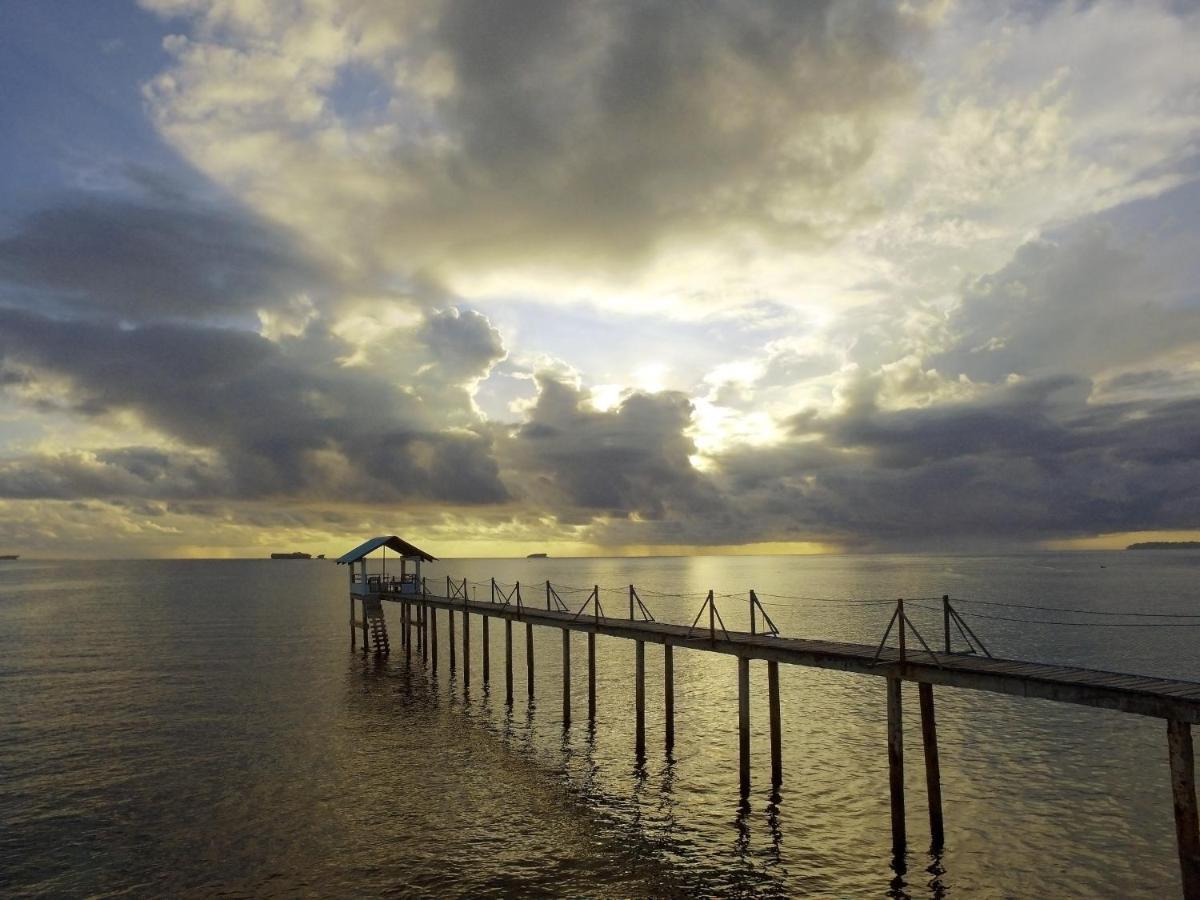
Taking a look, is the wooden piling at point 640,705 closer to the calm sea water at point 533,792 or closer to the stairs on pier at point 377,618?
the calm sea water at point 533,792

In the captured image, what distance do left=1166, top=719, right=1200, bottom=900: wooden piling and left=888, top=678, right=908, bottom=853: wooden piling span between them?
6089 mm

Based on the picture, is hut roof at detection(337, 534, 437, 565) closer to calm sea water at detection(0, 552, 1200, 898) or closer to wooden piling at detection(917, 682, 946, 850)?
calm sea water at detection(0, 552, 1200, 898)

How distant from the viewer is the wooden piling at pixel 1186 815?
14898mm

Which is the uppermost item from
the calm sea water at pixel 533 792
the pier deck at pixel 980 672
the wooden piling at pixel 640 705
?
the pier deck at pixel 980 672

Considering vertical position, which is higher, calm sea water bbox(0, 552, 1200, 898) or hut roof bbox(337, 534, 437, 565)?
hut roof bbox(337, 534, 437, 565)

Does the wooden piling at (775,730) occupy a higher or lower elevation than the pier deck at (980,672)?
lower

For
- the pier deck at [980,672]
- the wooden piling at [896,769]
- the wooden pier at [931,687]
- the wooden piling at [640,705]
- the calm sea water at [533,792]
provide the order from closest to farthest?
the wooden pier at [931,687] → the pier deck at [980,672] → the calm sea water at [533,792] → the wooden piling at [896,769] → the wooden piling at [640,705]

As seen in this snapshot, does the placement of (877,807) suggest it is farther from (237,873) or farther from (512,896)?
(237,873)

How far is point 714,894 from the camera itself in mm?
18312

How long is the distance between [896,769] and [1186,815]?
21.0 feet

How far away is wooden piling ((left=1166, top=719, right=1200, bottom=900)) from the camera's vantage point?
587 inches

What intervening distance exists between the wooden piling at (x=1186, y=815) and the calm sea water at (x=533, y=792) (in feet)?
13.5

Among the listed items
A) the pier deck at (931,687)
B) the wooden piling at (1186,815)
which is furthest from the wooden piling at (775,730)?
the wooden piling at (1186,815)

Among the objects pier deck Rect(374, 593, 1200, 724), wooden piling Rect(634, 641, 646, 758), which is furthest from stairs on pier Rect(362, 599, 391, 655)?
pier deck Rect(374, 593, 1200, 724)
